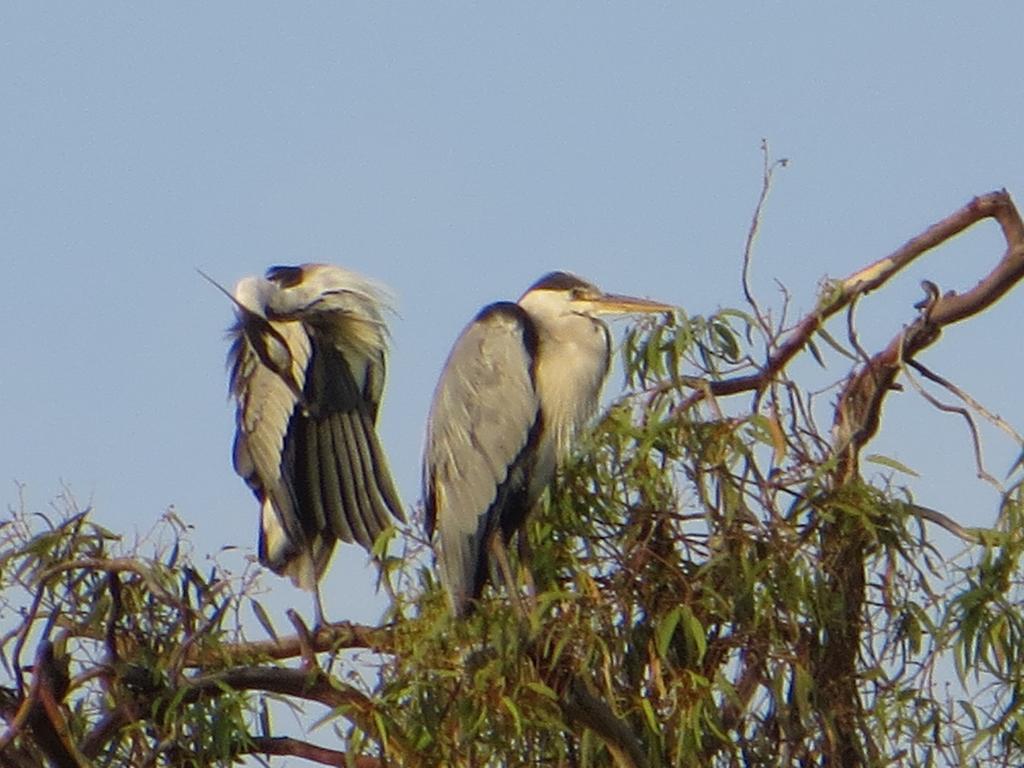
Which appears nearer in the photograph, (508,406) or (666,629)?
(666,629)

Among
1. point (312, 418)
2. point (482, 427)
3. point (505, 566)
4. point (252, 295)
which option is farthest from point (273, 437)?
point (505, 566)

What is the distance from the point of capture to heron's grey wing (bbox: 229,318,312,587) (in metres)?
3.35

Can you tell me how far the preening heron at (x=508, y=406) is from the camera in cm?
296

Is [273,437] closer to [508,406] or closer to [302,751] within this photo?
[508,406]

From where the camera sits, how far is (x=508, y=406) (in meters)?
3.11

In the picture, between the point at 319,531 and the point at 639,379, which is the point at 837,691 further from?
the point at 319,531

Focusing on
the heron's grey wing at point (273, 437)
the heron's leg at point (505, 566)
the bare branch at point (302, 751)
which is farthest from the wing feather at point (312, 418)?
the bare branch at point (302, 751)

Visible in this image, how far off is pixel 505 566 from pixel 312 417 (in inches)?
30.1

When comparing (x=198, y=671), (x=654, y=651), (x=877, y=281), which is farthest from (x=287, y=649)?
(x=877, y=281)

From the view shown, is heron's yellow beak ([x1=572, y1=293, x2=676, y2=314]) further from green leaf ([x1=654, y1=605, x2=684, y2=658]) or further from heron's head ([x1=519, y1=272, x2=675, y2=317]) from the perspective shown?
green leaf ([x1=654, y1=605, x2=684, y2=658])

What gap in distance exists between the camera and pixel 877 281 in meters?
2.48

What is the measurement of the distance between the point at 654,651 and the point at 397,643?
1.05ft

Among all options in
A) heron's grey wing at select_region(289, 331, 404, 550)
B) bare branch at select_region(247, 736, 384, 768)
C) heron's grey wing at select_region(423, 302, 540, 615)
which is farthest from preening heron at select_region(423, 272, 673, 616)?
bare branch at select_region(247, 736, 384, 768)

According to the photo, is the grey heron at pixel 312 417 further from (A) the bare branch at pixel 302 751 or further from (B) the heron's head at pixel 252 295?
(A) the bare branch at pixel 302 751
